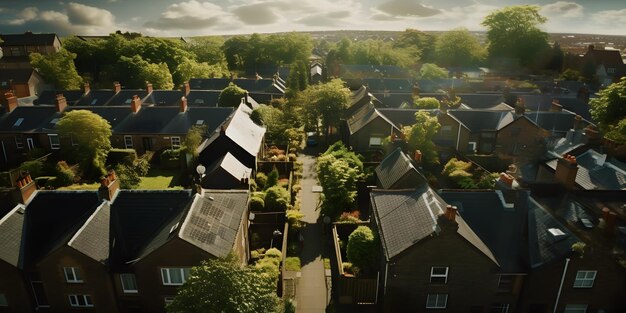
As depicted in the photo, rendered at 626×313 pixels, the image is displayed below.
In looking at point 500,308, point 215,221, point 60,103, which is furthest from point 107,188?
point 60,103

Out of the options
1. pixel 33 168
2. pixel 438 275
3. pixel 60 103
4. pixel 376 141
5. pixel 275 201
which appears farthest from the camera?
pixel 60 103

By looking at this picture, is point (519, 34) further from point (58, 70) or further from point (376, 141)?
point (58, 70)

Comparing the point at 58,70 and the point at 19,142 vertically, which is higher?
the point at 58,70

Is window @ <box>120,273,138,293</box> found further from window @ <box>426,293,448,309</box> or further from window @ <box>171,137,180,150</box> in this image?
window @ <box>171,137,180,150</box>

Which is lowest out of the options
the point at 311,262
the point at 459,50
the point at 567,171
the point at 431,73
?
the point at 311,262

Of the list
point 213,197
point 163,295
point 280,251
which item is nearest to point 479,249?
point 280,251

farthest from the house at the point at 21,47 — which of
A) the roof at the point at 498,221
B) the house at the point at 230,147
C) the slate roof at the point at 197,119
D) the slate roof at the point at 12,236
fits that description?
the roof at the point at 498,221

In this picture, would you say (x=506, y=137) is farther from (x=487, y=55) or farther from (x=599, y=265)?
(x=487, y=55)

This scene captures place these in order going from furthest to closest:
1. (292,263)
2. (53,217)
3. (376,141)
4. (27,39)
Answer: (27,39)
(376,141)
(292,263)
(53,217)

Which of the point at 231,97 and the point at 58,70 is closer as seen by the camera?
the point at 231,97
